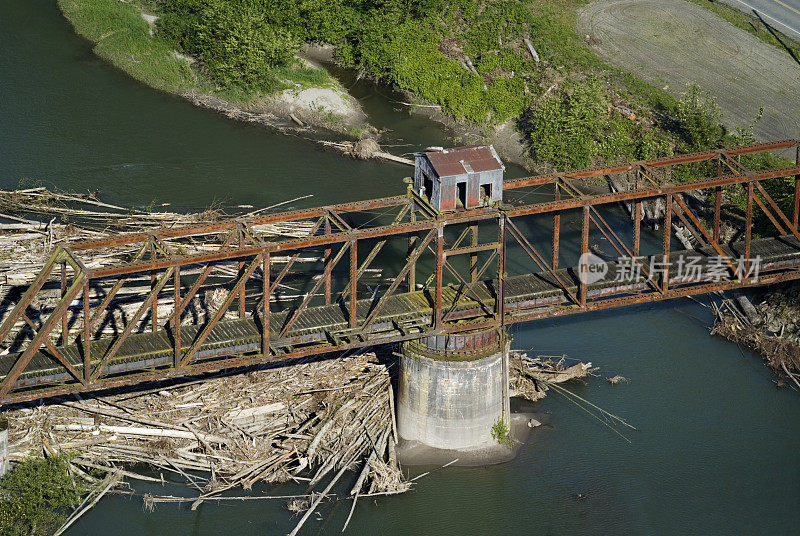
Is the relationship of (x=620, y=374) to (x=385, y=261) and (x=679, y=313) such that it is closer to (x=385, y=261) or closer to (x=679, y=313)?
(x=679, y=313)

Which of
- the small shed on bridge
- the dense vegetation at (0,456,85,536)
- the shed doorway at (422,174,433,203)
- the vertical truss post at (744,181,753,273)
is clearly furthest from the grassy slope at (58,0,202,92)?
the vertical truss post at (744,181,753,273)

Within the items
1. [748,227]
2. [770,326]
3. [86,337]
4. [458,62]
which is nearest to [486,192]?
[748,227]

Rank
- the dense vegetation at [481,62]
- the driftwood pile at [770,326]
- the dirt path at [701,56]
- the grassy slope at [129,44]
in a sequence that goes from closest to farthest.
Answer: the driftwood pile at [770,326] → the dense vegetation at [481,62] → the dirt path at [701,56] → the grassy slope at [129,44]

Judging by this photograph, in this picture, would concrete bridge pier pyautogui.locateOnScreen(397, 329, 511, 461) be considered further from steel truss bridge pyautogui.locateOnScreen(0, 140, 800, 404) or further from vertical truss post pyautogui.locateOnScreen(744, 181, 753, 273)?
vertical truss post pyautogui.locateOnScreen(744, 181, 753, 273)

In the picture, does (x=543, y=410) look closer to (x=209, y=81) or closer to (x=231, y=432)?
(x=231, y=432)

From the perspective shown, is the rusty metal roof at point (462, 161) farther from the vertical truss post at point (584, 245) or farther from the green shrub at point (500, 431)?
the green shrub at point (500, 431)

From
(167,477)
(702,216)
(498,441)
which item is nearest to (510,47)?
(702,216)

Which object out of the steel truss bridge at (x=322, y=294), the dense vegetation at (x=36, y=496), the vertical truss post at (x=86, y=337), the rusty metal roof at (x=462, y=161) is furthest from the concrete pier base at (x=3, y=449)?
the rusty metal roof at (x=462, y=161)
